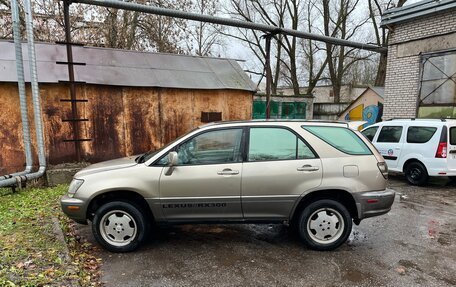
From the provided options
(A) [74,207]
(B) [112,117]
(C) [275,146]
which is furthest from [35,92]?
(C) [275,146]

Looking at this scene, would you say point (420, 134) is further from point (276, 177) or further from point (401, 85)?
point (276, 177)

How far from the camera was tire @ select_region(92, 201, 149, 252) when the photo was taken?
4031 millimetres

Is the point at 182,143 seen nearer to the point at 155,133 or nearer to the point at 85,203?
the point at 85,203

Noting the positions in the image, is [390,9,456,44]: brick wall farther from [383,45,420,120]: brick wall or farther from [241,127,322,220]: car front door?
[241,127,322,220]: car front door

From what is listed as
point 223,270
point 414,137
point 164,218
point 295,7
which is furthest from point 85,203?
point 295,7

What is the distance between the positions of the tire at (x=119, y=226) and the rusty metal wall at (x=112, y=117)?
15.1 ft

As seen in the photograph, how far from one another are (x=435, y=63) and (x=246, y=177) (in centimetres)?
890

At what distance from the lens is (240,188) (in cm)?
404

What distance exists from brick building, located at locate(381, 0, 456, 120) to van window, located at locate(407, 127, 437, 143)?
7.37 feet

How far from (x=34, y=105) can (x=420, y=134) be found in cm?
942

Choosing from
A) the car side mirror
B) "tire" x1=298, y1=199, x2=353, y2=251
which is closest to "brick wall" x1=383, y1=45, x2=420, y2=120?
"tire" x1=298, y1=199, x2=353, y2=251

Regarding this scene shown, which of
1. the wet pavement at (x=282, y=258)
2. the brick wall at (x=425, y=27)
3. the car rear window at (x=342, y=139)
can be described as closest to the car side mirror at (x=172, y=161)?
the wet pavement at (x=282, y=258)

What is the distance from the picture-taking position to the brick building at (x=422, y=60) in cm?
925

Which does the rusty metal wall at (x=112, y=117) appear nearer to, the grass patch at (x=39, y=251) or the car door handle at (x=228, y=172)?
the grass patch at (x=39, y=251)
